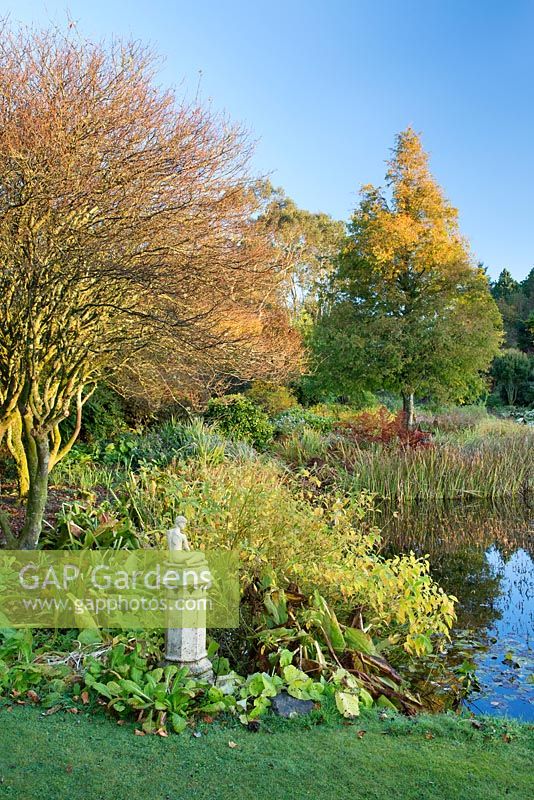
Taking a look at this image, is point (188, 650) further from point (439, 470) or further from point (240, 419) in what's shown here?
point (240, 419)

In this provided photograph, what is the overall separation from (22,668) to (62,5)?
261 inches

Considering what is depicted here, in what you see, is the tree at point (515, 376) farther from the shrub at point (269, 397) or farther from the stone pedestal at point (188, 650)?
the stone pedestal at point (188, 650)

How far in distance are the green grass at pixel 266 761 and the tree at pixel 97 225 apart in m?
2.67

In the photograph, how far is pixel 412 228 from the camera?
14742mm

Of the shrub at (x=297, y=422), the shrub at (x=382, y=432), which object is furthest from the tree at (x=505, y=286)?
the shrub at (x=382, y=432)

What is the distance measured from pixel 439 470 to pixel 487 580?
13.2ft

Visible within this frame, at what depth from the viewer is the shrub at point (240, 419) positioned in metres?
12.6

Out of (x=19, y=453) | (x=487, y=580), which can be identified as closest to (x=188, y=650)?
(x=487, y=580)

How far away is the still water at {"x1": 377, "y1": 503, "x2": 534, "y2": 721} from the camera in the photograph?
14.3 feet

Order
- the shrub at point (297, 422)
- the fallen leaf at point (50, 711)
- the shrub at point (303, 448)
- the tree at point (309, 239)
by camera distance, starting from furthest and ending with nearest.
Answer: the tree at point (309, 239) < the shrub at point (297, 422) < the shrub at point (303, 448) < the fallen leaf at point (50, 711)

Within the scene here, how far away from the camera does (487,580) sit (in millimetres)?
6855

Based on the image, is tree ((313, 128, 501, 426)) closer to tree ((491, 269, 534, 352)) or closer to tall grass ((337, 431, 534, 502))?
tall grass ((337, 431, 534, 502))

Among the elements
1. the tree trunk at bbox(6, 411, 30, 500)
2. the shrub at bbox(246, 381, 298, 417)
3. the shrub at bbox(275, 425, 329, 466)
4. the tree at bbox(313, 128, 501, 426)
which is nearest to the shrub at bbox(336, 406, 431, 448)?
the shrub at bbox(275, 425, 329, 466)

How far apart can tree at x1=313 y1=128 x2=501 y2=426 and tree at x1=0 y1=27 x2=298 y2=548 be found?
800cm
